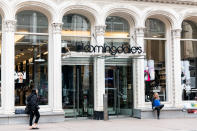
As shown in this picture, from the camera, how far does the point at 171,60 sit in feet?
72.4

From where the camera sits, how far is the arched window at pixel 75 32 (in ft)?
66.8

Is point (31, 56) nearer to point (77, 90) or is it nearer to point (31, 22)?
point (31, 22)

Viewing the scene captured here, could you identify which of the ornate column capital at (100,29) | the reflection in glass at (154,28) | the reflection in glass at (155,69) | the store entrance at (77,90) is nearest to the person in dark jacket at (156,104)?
the reflection in glass at (155,69)

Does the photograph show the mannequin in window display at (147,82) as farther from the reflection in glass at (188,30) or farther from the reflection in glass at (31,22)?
the reflection in glass at (31,22)

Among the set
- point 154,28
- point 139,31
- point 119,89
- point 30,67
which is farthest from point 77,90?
point 154,28

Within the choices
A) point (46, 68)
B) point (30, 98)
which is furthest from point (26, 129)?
point (46, 68)

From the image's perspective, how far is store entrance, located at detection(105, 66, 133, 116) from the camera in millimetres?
21141

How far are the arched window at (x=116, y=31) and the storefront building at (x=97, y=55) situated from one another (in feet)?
0.19

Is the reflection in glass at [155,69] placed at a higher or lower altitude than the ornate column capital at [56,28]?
lower

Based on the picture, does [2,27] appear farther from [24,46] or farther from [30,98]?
[30,98]

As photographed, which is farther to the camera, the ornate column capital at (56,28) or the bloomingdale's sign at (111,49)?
the bloomingdale's sign at (111,49)

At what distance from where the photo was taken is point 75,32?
2067 cm

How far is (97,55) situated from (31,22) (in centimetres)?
396

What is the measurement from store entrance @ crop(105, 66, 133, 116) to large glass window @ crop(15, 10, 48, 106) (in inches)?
147
